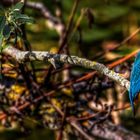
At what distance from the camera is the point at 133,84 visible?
5.16 ft

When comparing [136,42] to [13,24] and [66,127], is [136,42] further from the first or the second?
[13,24]

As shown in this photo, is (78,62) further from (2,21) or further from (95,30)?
(95,30)

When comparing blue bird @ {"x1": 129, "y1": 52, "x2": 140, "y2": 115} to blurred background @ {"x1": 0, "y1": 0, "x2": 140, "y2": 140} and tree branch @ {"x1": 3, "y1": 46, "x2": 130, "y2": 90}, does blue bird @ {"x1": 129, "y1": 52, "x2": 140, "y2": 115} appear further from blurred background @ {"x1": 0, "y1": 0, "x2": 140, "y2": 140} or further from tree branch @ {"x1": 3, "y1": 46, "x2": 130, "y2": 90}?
blurred background @ {"x1": 0, "y1": 0, "x2": 140, "y2": 140}

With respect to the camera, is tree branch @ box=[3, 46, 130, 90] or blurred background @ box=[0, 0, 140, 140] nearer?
tree branch @ box=[3, 46, 130, 90]

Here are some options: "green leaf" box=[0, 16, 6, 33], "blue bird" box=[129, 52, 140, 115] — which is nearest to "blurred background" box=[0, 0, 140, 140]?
"blue bird" box=[129, 52, 140, 115]

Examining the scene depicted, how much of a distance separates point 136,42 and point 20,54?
217 centimetres

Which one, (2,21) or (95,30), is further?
(95,30)

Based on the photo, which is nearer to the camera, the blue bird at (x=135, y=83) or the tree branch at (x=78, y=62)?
the tree branch at (x=78, y=62)

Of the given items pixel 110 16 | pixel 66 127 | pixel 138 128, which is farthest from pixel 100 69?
pixel 110 16

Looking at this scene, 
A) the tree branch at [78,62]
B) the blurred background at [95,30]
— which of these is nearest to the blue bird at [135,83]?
the tree branch at [78,62]

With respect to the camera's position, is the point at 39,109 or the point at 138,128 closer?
the point at 39,109

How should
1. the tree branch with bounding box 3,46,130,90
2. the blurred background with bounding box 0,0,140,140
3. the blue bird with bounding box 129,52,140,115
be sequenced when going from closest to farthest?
the tree branch with bounding box 3,46,130,90 → the blue bird with bounding box 129,52,140,115 → the blurred background with bounding box 0,0,140,140

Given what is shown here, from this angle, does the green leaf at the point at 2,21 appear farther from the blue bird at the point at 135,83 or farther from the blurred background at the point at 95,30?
the blurred background at the point at 95,30

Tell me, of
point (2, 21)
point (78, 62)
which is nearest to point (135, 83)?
point (78, 62)
